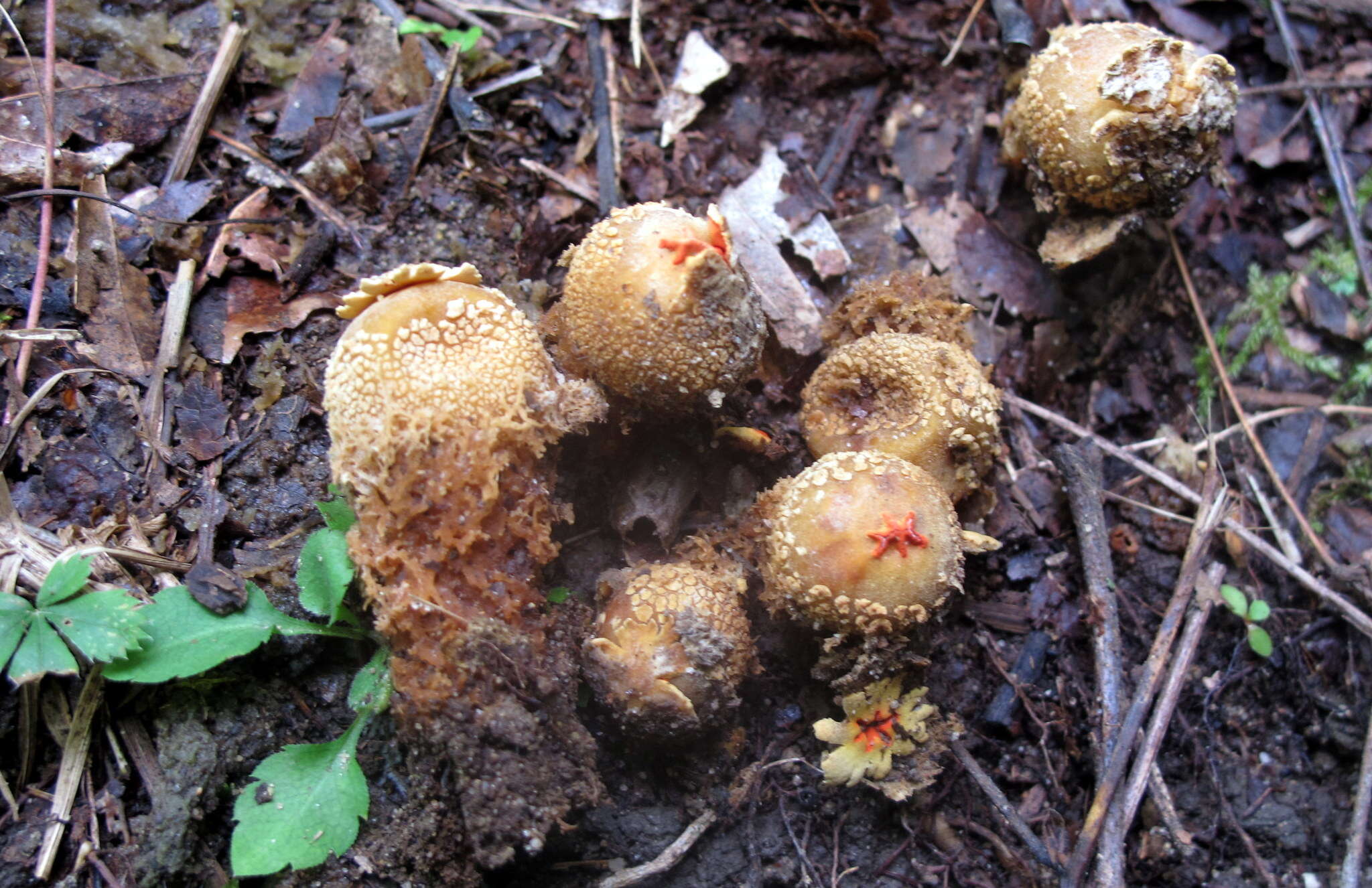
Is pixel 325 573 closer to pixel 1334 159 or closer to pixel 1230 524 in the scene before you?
pixel 1230 524

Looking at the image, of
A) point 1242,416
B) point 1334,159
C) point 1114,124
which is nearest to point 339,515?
point 1114,124

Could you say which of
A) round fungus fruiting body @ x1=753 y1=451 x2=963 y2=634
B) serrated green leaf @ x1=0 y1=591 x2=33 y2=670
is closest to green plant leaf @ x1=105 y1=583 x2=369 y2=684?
serrated green leaf @ x1=0 y1=591 x2=33 y2=670

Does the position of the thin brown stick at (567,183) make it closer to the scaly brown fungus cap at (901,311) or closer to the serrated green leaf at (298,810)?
the scaly brown fungus cap at (901,311)

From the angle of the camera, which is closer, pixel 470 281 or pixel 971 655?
pixel 470 281

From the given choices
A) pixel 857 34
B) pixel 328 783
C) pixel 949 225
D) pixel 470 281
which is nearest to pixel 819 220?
pixel 949 225

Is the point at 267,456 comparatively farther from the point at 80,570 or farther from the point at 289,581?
the point at 80,570

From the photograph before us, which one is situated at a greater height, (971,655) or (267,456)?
(267,456)

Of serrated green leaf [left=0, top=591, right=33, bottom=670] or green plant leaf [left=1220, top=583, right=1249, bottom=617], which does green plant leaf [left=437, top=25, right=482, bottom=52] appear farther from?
green plant leaf [left=1220, top=583, right=1249, bottom=617]
